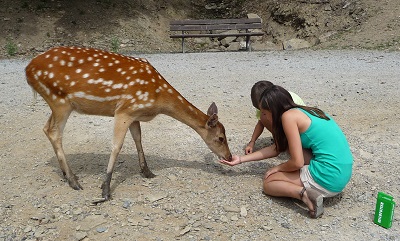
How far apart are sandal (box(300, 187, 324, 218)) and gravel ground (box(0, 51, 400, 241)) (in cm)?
9

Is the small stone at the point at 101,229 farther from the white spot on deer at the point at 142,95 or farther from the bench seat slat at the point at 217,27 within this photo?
the bench seat slat at the point at 217,27

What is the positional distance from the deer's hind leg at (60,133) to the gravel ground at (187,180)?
11 cm

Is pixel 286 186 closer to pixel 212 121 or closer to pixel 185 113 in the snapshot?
pixel 212 121

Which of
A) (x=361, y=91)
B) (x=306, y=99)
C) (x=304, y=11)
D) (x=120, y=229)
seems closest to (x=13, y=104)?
(x=120, y=229)

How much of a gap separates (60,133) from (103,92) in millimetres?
663

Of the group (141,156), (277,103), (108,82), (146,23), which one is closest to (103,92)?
(108,82)

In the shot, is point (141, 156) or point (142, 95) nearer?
point (142, 95)

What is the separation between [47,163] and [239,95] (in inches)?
141

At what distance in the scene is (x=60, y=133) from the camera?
4383 mm

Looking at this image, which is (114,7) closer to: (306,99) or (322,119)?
(306,99)

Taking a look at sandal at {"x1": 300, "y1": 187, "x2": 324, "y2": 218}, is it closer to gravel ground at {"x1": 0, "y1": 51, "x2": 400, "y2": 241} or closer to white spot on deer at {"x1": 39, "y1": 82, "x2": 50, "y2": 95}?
gravel ground at {"x1": 0, "y1": 51, "x2": 400, "y2": 241}

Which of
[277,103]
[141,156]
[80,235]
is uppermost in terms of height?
[277,103]

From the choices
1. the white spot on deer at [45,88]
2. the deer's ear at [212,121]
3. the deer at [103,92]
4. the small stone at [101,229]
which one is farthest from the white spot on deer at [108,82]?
the small stone at [101,229]

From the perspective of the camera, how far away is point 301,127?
378 cm
